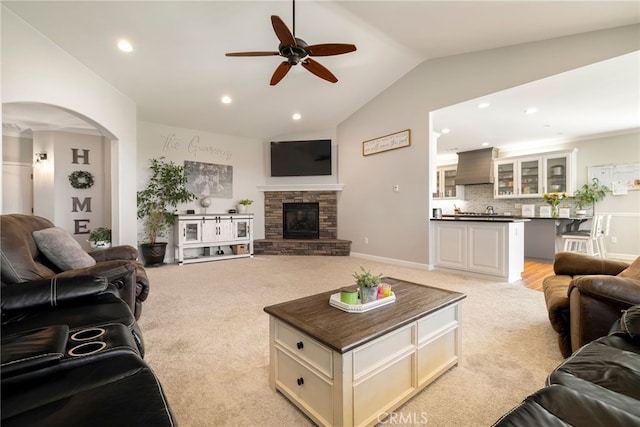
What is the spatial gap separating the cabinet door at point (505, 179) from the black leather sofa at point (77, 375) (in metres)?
7.53

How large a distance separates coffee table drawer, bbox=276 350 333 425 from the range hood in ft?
22.4

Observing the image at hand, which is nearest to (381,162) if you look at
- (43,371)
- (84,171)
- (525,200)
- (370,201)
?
(370,201)

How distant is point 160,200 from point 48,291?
12.9 feet

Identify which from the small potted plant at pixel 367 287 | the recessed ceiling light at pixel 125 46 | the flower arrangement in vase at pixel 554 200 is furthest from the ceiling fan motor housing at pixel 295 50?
the flower arrangement in vase at pixel 554 200

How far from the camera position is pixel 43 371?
0.88 m

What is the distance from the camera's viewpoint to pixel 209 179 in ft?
19.2

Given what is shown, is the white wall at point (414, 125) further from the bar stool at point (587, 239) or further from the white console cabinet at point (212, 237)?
the bar stool at point (587, 239)

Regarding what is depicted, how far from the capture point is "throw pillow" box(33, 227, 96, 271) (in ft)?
6.79

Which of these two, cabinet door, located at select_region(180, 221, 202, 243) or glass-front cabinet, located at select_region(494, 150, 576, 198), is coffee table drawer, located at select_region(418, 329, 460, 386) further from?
glass-front cabinet, located at select_region(494, 150, 576, 198)

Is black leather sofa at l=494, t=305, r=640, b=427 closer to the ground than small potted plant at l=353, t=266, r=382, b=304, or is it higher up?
closer to the ground

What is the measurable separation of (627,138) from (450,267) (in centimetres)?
452

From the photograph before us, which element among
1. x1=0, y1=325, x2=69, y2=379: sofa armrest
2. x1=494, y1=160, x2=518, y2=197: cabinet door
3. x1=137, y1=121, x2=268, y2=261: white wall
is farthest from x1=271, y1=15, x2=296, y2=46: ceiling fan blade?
x1=494, y1=160, x2=518, y2=197: cabinet door

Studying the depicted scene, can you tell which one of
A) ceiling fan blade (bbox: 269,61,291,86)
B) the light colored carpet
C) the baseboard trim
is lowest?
the light colored carpet

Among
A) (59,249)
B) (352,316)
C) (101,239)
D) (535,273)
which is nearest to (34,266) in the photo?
(59,249)
